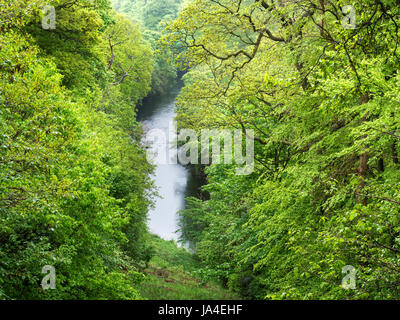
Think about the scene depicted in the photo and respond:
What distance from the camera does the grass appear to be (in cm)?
1594

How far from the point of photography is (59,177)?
8.58m

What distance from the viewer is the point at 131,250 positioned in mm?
14508

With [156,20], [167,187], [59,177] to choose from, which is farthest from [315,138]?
[156,20]

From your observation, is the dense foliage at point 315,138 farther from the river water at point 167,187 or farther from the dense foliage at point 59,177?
the river water at point 167,187

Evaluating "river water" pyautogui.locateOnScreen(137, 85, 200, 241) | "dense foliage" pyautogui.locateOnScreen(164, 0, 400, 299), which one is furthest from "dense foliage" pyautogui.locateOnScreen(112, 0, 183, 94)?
"dense foliage" pyautogui.locateOnScreen(164, 0, 400, 299)

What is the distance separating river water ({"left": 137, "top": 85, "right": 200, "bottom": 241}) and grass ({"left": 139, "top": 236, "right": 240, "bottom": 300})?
1.52 m

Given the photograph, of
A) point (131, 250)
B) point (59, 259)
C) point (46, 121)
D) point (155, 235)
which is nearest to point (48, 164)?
point (59, 259)

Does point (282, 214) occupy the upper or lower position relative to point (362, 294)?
upper

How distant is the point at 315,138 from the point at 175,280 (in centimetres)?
1273

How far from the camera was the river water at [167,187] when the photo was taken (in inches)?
1106

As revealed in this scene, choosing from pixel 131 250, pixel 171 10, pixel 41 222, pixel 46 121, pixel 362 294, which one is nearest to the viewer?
pixel 362 294

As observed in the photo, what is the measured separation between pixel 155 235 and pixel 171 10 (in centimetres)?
4925

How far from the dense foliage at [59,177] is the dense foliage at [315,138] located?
3.58 meters
